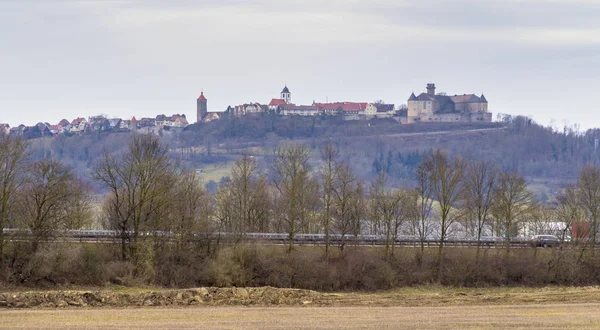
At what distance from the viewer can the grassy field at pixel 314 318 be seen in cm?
3619

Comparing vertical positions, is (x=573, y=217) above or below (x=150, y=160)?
below

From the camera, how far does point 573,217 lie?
227ft

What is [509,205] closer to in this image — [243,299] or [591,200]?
[591,200]

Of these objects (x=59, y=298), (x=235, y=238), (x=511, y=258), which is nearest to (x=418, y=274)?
(x=511, y=258)

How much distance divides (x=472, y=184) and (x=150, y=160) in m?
27.5

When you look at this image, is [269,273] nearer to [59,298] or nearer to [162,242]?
[162,242]

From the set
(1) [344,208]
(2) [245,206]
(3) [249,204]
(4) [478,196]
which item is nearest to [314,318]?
(1) [344,208]

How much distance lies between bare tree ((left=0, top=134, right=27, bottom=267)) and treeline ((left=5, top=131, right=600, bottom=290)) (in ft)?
0.29

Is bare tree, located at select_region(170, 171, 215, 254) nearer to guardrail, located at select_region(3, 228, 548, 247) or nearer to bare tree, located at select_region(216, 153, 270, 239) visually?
guardrail, located at select_region(3, 228, 548, 247)

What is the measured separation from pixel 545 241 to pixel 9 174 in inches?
1550

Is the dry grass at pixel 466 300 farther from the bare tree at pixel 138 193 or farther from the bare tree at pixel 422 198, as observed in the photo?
the bare tree at pixel 422 198

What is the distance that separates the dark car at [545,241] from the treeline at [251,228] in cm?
112

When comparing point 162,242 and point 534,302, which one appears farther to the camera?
point 162,242

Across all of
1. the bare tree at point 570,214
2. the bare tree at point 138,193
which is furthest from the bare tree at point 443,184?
the bare tree at point 138,193
